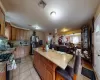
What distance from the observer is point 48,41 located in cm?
634

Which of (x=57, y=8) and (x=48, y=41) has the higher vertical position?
(x=57, y=8)

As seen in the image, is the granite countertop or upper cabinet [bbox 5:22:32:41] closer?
the granite countertop

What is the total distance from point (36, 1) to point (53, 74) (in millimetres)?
2179

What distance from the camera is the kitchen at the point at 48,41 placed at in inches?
65.5

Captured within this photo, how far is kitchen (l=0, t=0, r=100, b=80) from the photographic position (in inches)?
65.5

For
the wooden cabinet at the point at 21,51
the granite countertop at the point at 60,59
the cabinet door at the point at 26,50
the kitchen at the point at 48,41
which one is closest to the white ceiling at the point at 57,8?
the kitchen at the point at 48,41

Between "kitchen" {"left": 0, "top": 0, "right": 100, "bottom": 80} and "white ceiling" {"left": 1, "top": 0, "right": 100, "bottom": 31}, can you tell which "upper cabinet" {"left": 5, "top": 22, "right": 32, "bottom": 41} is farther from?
"white ceiling" {"left": 1, "top": 0, "right": 100, "bottom": 31}

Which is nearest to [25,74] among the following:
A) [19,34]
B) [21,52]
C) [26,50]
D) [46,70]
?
[46,70]

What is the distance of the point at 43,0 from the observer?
201cm

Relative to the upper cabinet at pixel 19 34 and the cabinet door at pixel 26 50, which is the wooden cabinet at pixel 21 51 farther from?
the upper cabinet at pixel 19 34

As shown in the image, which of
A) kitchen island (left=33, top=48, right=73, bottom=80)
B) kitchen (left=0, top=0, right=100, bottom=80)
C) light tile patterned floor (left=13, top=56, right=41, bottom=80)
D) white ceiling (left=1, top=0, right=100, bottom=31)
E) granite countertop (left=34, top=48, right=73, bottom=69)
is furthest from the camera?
light tile patterned floor (left=13, top=56, right=41, bottom=80)

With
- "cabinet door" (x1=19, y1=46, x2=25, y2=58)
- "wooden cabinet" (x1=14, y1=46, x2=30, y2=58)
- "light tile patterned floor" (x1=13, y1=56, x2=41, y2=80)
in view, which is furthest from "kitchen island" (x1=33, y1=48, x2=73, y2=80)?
"cabinet door" (x1=19, y1=46, x2=25, y2=58)

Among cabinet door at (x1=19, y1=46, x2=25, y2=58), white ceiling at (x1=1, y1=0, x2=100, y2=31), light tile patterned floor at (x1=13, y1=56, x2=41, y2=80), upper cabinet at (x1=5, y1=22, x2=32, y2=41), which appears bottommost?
light tile patterned floor at (x1=13, y1=56, x2=41, y2=80)

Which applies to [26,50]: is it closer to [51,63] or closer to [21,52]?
[21,52]
